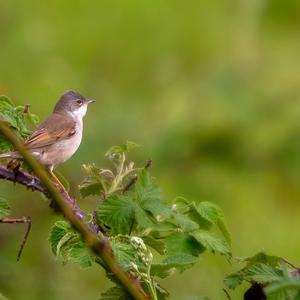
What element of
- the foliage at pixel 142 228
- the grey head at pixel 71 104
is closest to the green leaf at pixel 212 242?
the foliage at pixel 142 228

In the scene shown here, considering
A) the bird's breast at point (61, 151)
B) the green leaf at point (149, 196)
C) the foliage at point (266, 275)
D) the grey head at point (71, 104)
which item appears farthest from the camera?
the grey head at point (71, 104)

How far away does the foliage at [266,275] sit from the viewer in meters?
2.32

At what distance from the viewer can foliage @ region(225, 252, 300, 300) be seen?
2318 millimetres

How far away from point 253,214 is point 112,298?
7.22 m

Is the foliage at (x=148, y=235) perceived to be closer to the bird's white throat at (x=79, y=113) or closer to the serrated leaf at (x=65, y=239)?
the serrated leaf at (x=65, y=239)

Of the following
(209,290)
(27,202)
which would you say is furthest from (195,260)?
(27,202)

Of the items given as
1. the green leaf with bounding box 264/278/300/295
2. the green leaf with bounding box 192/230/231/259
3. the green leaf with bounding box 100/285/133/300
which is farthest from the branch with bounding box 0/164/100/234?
the green leaf with bounding box 264/278/300/295

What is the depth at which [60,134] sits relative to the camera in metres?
5.12

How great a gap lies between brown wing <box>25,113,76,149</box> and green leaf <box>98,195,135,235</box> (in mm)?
1945

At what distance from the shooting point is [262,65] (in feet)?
41.2

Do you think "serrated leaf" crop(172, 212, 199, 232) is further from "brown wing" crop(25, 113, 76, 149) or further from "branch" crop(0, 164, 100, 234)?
"brown wing" crop(25, 113, 76, 149)

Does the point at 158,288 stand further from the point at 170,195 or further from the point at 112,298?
the point at 170,195

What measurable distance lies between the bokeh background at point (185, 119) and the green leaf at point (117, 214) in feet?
12.7

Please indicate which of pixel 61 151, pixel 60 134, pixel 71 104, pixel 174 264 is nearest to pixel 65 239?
pixel 174 264
